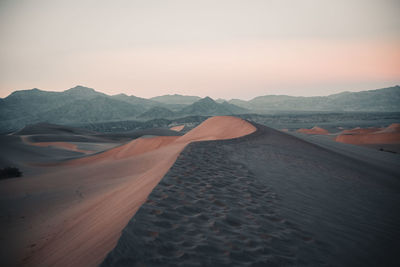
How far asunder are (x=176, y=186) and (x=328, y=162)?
7117mm

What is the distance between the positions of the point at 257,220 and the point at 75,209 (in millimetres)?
5453

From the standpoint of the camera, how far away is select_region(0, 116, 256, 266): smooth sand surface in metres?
3.44

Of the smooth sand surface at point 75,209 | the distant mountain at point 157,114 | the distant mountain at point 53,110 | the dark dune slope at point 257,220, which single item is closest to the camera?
the dark dune slope at point 257,220

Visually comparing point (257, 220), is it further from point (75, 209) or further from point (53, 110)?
point (53, 110)

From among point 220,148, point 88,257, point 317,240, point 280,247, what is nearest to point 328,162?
point 220,148

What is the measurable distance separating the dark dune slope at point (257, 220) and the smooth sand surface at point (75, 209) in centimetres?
39

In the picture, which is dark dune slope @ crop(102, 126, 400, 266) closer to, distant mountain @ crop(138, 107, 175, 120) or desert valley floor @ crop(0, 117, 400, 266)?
desert valley floor @ crop(0, 117, 400, 266)

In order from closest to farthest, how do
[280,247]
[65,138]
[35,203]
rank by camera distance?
[280,247] < [35,203] < [65,138]

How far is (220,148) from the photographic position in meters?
9.26

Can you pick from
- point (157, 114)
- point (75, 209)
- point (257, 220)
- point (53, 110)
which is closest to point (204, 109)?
point (157, 114)

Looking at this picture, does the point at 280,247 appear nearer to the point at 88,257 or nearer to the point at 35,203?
the point at 88,257

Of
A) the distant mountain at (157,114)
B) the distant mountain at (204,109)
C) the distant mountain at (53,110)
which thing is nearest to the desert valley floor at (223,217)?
the distant mountain at (157,114)

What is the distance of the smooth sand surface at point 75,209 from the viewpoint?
3442 millimetres

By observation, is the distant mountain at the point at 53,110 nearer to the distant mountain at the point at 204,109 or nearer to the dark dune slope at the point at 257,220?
the distant mountain at the point at 204,109
